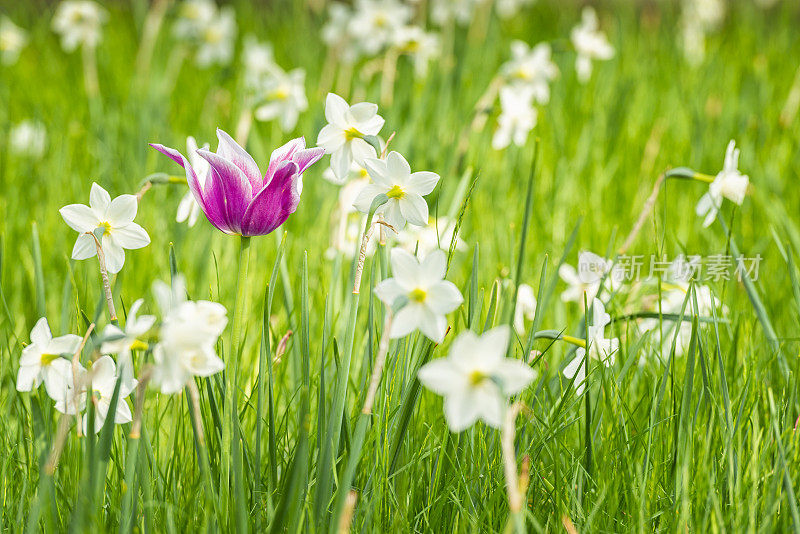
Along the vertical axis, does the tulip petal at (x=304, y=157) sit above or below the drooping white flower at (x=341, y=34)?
below

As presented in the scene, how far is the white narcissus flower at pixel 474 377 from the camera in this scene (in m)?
0.54

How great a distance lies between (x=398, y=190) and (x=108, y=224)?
320mm

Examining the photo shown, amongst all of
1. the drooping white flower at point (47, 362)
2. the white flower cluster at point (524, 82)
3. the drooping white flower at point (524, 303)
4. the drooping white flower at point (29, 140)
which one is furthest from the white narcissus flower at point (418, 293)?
the drooping white flower at point (29, 140)

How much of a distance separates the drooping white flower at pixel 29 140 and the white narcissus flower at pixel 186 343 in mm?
1941

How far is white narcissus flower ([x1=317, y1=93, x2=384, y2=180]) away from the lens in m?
0.84

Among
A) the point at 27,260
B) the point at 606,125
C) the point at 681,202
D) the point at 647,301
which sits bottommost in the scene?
the point at 647,301

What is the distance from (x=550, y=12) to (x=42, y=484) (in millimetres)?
4929

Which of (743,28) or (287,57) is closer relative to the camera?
(287,57)

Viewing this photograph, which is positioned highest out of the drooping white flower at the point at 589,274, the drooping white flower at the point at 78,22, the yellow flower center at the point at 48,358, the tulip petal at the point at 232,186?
the drooping white flower at the point at 78,22

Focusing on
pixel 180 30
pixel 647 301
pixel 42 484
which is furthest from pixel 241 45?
pixel 42 484

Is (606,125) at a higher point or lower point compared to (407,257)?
higher

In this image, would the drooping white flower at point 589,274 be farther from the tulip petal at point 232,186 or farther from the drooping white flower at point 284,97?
the drooping white flower at point 284,97

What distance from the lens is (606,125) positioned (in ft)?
8.63

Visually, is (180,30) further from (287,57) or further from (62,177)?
(62,177)
